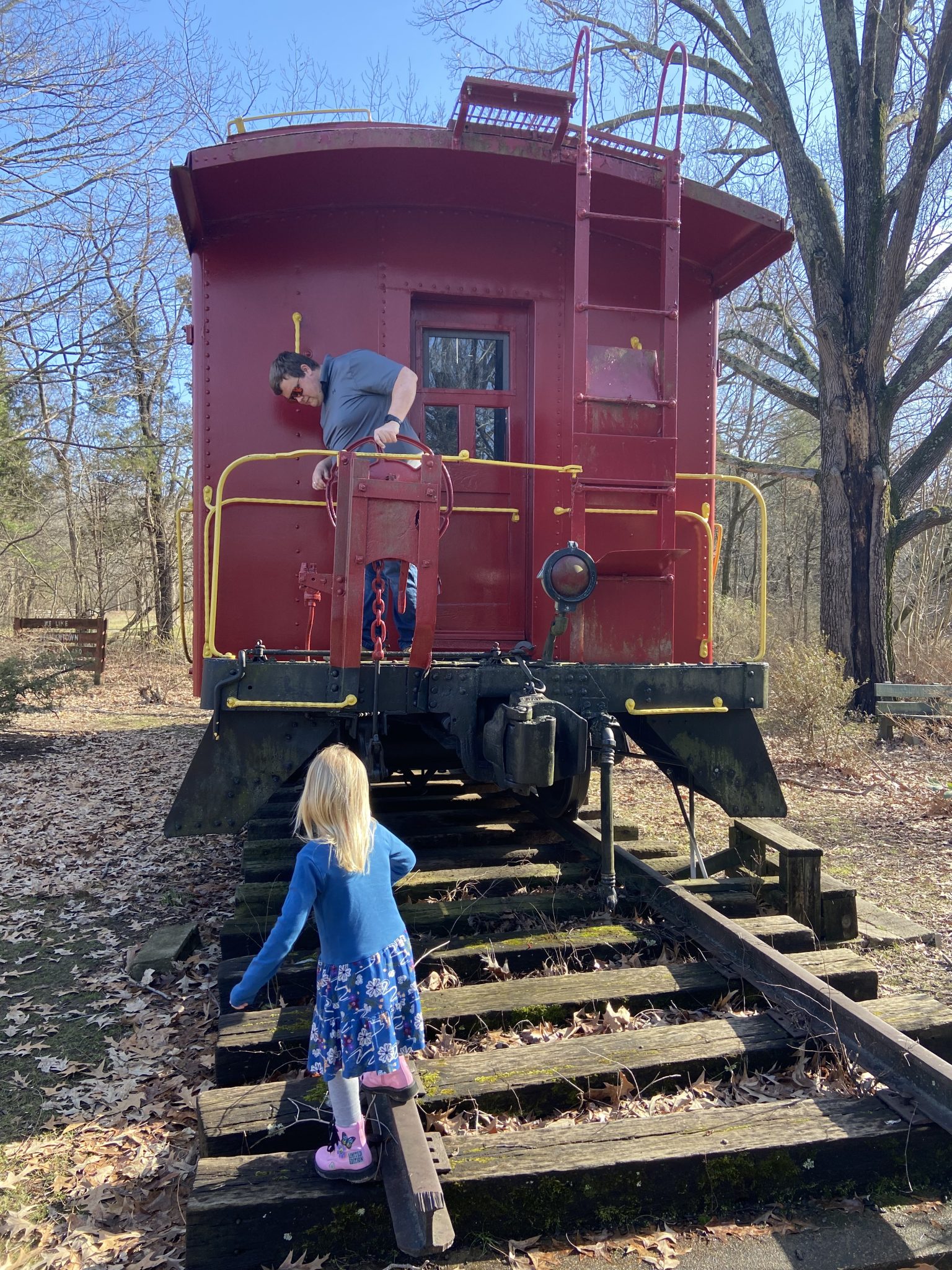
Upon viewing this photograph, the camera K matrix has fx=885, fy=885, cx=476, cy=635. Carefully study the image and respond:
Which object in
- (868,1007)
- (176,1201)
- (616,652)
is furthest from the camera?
(616,652)

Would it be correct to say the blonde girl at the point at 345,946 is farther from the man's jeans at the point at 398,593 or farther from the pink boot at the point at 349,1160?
the man's jeans at the point at 398,593

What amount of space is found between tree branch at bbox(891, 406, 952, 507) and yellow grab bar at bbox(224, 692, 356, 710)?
34.1ft

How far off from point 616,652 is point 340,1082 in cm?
257

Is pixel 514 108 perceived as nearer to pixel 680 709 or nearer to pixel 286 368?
pixel 286 368

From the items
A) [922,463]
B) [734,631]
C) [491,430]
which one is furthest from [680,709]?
[734,631]

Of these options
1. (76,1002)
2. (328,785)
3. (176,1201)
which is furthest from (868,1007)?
(76,1002)

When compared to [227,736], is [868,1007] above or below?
below

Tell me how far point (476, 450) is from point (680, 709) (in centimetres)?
193

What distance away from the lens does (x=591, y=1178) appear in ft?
7.68

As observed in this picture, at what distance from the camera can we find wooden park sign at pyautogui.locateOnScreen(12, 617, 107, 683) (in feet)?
52.7

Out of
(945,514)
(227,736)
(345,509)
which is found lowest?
(227,736)

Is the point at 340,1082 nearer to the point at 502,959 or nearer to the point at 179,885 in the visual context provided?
the point at 502,959

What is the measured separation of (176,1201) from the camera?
2.59 m

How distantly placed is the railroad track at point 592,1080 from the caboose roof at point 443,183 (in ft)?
11.2
